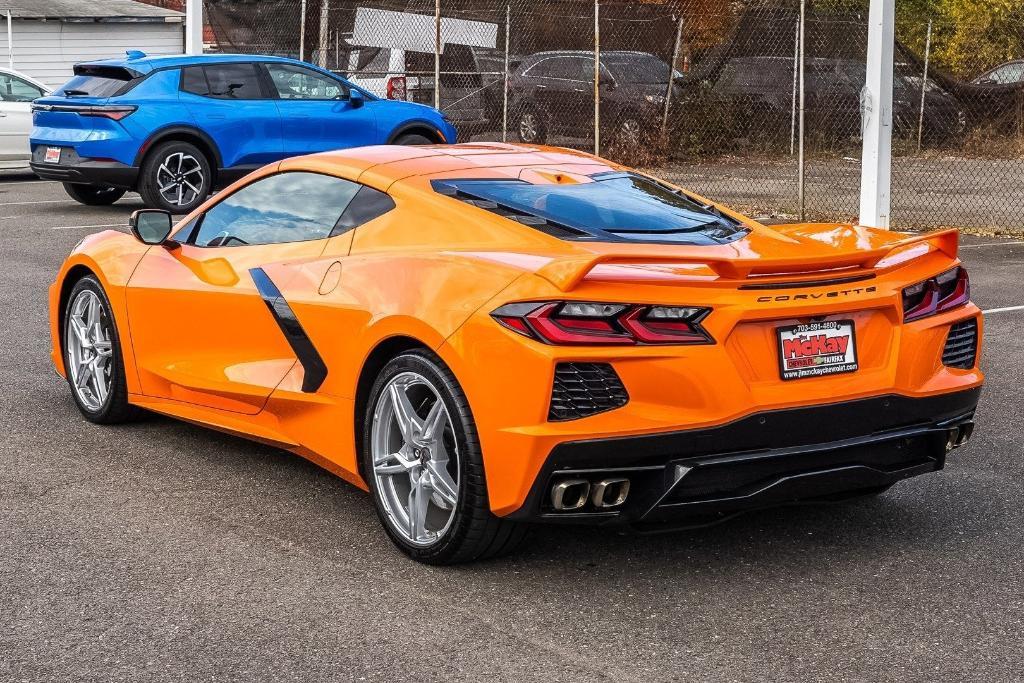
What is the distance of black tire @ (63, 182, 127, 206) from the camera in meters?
16.3

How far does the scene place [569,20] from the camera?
1964 centimetres

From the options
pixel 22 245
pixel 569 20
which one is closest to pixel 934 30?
pixel 569 20

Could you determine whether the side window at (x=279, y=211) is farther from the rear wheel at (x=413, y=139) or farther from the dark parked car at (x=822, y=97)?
the dark parked car at (x=822, y=97)

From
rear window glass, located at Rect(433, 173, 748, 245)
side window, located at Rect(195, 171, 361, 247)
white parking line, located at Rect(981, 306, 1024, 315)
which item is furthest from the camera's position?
white parking line, located at Rect(981, 306, 1024, 315)

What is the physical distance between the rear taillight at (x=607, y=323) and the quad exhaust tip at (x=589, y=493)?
1.33 ft

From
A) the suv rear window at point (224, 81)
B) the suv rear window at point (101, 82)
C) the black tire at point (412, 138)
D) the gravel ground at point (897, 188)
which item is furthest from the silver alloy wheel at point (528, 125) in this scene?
the suv rear window at point (101, 82)

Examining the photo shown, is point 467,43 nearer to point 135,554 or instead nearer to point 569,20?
point 569,20

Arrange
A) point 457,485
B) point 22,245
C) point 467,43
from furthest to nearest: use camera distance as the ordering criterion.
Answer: point 467,43, point 22,245, point 457,485

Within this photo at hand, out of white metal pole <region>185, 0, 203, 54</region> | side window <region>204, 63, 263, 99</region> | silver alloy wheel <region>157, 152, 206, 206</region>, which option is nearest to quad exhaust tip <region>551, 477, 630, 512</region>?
silver alloy wheel <region>157, 152, 206, 206</region>

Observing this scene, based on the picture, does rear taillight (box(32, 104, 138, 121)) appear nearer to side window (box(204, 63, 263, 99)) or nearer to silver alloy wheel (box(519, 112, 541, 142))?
side window (box(204, 63, 263, 99))

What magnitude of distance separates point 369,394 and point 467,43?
603 inches

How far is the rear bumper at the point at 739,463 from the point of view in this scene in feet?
13.6

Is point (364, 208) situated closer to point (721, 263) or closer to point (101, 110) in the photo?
point (721, 263)

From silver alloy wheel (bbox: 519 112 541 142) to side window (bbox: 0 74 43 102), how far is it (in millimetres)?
6434
